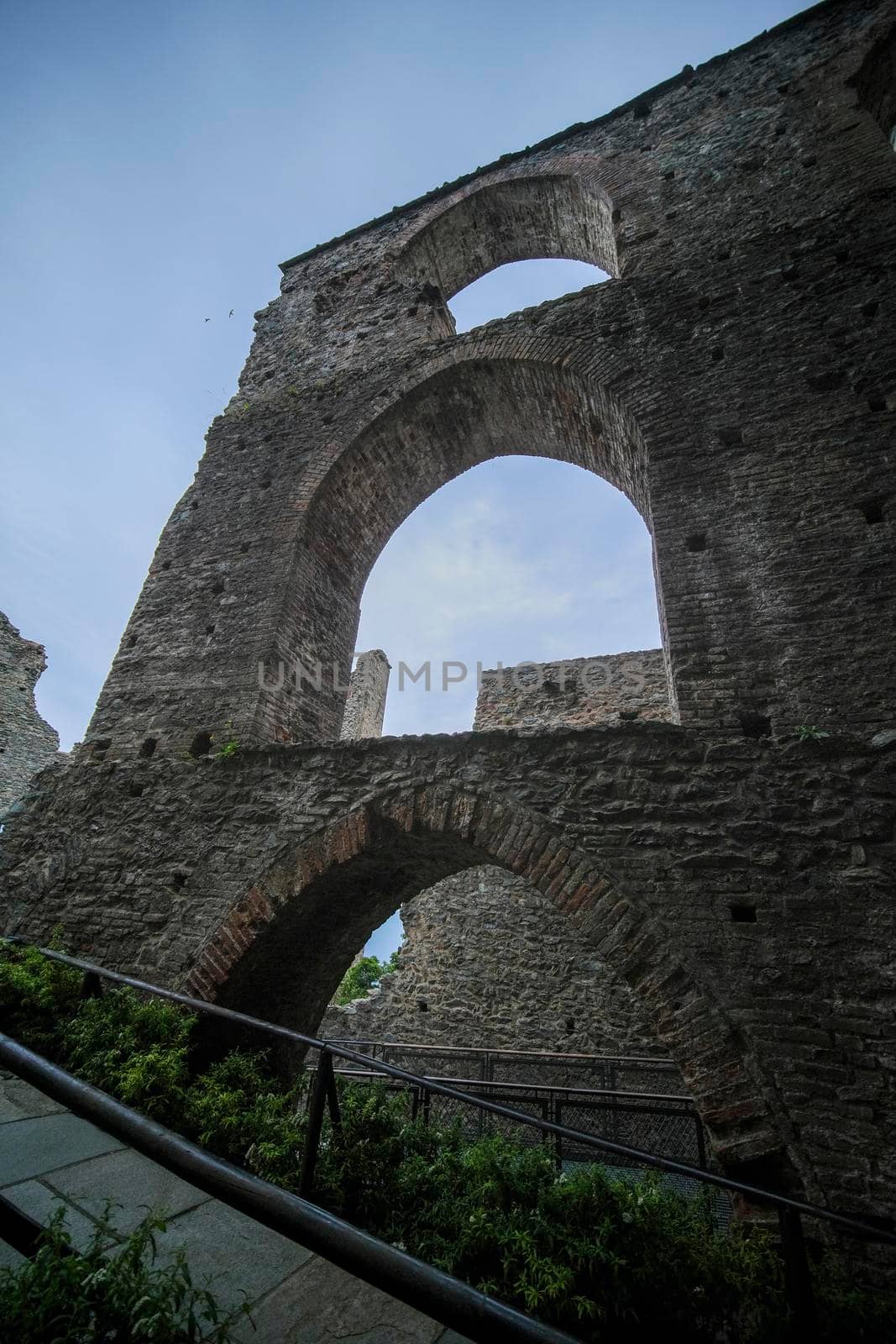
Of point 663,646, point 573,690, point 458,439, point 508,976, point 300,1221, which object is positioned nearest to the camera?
point 300,1221

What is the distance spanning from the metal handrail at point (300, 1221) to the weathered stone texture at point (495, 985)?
261 inches

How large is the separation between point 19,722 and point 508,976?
41.0ft

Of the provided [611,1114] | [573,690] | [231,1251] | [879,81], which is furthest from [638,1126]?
[879,81]

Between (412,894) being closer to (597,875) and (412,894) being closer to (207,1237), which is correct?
(597,875)

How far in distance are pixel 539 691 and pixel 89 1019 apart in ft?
28.6

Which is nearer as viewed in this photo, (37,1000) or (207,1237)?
(207,1237)

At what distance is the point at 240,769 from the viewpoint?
5.52 m

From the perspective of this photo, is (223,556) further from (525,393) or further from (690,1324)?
(690,1324)

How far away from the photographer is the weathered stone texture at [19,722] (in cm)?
1413

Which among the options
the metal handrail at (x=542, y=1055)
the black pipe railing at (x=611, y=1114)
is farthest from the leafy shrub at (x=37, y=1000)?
the metal handrail at (x=542, y=1055)

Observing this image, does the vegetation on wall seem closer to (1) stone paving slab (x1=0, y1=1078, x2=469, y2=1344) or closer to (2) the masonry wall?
(2) the masonry wall

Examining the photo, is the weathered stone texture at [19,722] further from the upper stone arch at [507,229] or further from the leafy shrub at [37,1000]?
the upper stone arch at [507,229]

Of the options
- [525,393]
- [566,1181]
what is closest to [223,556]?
[525,393]

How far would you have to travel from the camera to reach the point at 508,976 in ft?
29.5
